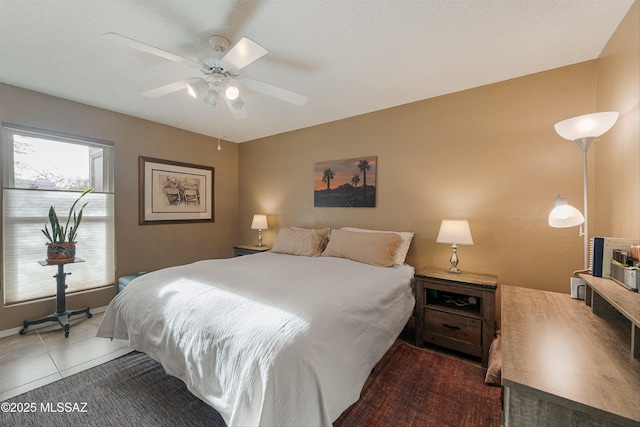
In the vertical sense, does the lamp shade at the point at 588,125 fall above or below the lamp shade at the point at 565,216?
above

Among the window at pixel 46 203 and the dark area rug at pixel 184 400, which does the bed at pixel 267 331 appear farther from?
the window at pixel 46 203

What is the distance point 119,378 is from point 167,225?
2.25 metres

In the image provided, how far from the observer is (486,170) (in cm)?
249

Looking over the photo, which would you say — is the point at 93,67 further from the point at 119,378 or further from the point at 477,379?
the point at 477,379

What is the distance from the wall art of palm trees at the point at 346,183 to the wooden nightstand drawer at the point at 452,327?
4.62 feet

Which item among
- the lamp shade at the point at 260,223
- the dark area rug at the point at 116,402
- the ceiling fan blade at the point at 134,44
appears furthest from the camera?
the lamp shade at the point at 260,223

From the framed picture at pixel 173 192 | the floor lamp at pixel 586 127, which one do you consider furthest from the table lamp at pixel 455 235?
the framed picture at pixel 173 192

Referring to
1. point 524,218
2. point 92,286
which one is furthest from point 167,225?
point 524,218

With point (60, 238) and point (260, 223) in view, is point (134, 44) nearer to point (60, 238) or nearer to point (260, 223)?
point (60, 238)

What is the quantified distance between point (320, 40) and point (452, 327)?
255 cm

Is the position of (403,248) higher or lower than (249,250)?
higher

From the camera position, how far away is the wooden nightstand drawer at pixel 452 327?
214cm

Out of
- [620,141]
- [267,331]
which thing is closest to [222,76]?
[267,331]

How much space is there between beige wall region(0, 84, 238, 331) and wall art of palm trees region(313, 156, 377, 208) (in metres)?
1.84
